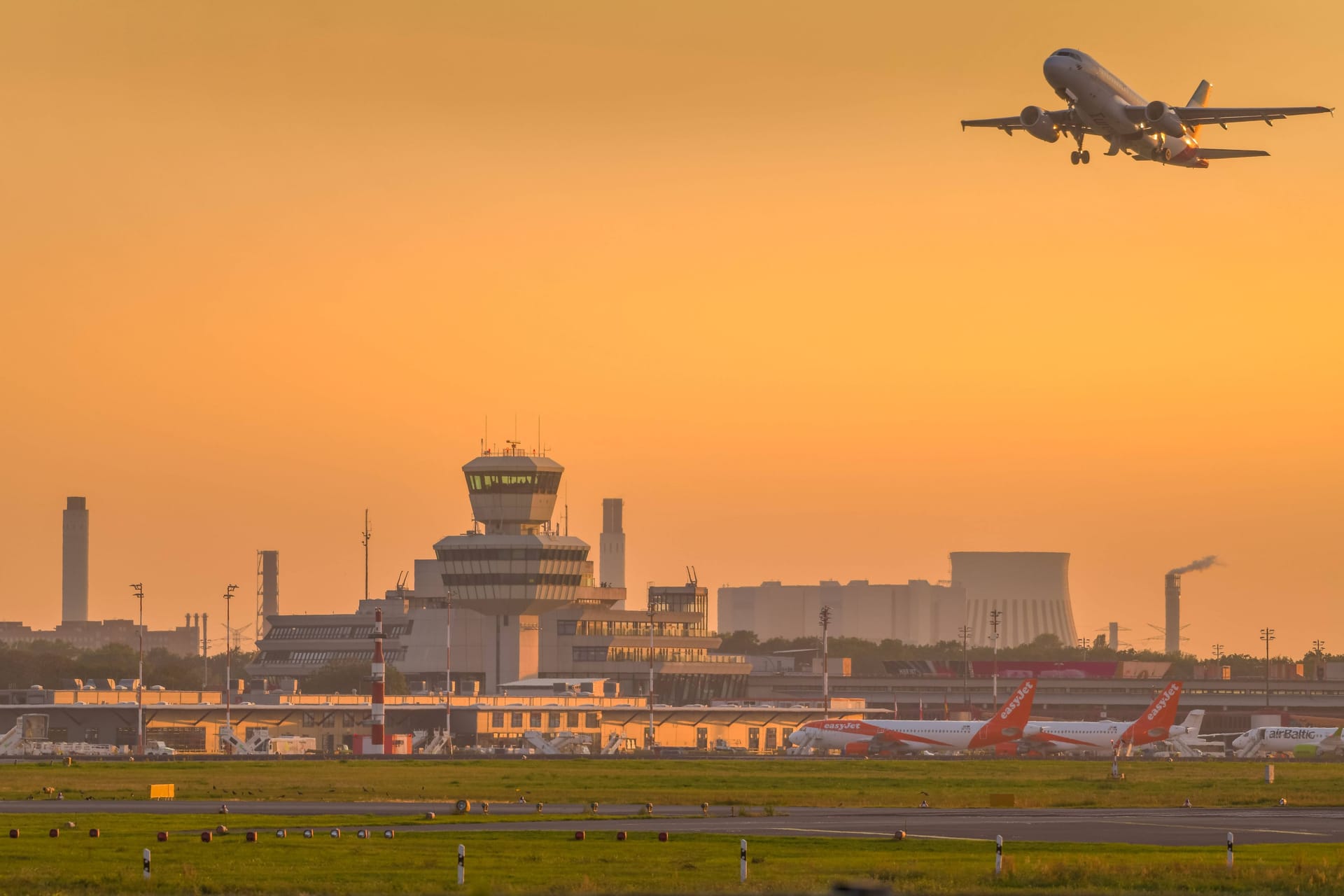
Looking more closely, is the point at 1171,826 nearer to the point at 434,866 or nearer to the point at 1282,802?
the point at 1282,802

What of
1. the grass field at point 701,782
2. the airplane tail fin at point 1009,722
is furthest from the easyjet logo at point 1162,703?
the grass field at point 701,782

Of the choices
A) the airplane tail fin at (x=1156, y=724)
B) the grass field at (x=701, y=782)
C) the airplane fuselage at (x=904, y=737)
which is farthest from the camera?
the airplane fuselage at (x=904, y=737)

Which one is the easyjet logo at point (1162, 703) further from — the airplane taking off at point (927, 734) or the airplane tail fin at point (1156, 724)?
the airplane taking off at point (927, 734)

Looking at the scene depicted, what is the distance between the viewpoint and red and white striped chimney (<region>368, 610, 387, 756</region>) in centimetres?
18400

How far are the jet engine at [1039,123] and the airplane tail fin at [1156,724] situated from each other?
119743mm

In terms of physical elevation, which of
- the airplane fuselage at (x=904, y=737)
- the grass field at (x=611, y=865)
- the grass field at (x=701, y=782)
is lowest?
the airplane fuselage at (x=904, y=737)

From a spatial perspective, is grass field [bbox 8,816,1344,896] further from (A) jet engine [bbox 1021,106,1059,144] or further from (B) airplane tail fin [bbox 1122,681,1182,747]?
(B) airplane tail fin [bbox 1122,681,1182,747]

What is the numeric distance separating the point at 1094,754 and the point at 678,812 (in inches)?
4738

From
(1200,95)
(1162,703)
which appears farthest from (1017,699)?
(1200,95)

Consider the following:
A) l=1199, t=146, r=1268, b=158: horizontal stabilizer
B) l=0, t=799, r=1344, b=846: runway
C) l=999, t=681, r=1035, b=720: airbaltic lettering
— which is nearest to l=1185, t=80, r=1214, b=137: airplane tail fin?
l=1199, t=146, r=1268, b=158: horizontal stabilizer

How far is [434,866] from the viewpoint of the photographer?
54.6 metres

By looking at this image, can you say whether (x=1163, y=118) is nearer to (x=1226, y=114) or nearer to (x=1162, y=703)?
(x=1226, y=114)

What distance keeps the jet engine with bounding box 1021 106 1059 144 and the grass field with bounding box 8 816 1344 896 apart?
1110 inches

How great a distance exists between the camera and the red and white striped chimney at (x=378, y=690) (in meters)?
184
